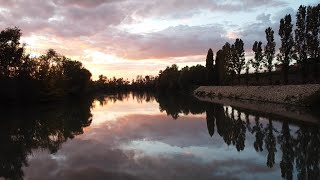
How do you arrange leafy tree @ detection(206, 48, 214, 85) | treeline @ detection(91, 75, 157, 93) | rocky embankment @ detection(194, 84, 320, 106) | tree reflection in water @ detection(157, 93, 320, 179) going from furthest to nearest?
treeline @ detection(91, 75, 157, 93), leafy tree @ detection(206, 48, 214, 85), rocky embankment @ detection(194, 84, 320, 106), tree reflection in water @ detection(157, 93, 320, 179)

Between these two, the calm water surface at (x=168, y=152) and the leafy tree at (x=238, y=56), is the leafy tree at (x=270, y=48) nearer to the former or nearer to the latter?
the leafy tree at (x=238, y=56)

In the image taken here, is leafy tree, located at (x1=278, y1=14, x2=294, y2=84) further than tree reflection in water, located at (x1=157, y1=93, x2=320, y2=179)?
Yes

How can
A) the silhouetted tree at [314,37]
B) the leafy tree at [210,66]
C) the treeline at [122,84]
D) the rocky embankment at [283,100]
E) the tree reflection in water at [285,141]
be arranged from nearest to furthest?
the tree reflection in water at [285,141] < the rocky embankment at [283,100] < the silhouetted tree at [314,37] < the leafy tree at [210,66] < the treeline at [122,84]

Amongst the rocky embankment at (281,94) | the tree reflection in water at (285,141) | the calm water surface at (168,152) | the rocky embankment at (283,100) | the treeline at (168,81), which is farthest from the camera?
the treeline at (168,81)

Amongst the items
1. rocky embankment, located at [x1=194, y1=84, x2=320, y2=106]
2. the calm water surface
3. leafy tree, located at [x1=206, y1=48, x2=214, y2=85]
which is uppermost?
leafy tree, located at [x1=206, y1=48, x2=214, y2=85]

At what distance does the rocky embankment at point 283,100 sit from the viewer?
25584 millimetres

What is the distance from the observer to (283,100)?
117 ft

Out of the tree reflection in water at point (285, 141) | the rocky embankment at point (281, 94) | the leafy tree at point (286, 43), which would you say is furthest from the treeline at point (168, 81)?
the tree reflection in water at point (285, 141)

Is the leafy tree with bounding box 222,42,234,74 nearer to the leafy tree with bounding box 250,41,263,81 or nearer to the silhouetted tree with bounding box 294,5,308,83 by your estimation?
the leafy tree with bounding box 250,41,263,81

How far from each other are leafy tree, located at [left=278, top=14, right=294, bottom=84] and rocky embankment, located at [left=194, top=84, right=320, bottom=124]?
127 inches

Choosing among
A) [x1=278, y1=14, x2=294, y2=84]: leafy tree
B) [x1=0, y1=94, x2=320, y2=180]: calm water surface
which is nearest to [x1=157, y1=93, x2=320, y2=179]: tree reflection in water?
[x1=0, y1=94, x2=320, y2=180]: calm water surface

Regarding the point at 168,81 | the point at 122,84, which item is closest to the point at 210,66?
the point at 168,81

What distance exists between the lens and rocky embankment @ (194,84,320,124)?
2558 cm

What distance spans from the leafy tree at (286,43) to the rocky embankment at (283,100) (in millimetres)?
3228
